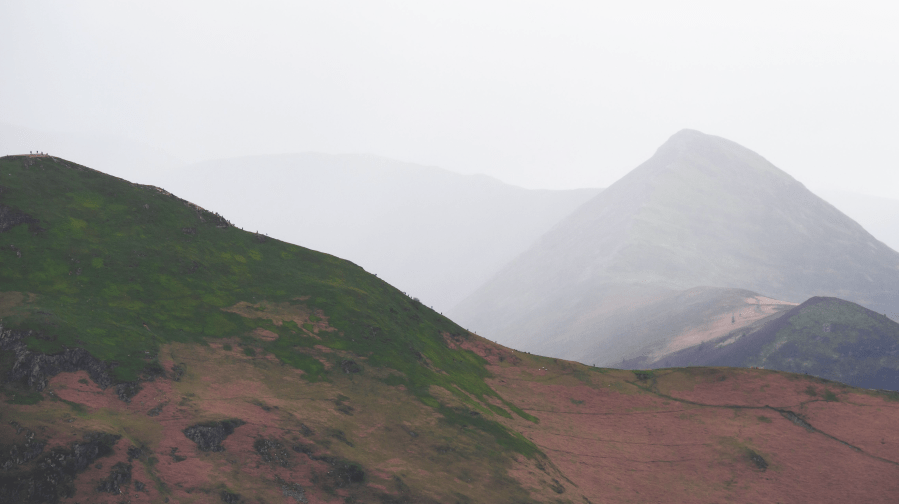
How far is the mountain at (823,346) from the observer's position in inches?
3747

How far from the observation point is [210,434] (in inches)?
1141

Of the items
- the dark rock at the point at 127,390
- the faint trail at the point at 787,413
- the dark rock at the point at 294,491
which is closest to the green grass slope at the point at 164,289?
the dark rock at the point at 127,390

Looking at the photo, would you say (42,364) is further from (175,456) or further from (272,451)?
(272,451)

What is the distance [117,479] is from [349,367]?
19.2m

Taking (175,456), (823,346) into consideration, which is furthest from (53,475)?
(823,346)

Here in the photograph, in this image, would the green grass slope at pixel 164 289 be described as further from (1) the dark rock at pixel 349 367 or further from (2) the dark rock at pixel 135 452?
(2) the dark rock at pixel 135 452

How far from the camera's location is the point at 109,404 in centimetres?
2880

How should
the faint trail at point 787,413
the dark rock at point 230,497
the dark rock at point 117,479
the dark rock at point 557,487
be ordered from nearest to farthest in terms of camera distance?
the dark rock at point 117,479, the dark rock at point 230,497, the dark rock at point 557,487, the faint trail at point 787,413

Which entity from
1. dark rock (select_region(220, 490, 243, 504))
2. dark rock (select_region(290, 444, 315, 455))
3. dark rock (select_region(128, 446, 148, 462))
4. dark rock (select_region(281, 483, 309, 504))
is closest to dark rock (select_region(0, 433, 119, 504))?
dark rock (select_region(128, 446, 148, 462))

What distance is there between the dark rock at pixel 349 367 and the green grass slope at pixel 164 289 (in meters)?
0.59

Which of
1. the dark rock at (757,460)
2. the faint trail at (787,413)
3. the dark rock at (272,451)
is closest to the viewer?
the dark rock at (272,451)

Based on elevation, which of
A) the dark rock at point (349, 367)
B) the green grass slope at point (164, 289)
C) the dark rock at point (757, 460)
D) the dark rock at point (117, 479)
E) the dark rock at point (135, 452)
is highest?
the green grass slope at point (164, 289)

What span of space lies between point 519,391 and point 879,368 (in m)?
76.2

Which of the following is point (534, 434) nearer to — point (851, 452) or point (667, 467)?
point (667, 467)
